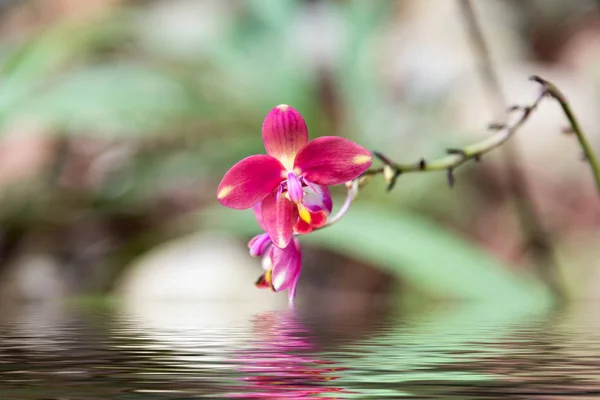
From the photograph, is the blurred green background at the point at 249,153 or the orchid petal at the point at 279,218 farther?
the blurred green background at the point at 249,153

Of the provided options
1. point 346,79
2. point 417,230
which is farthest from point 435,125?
point 417,230

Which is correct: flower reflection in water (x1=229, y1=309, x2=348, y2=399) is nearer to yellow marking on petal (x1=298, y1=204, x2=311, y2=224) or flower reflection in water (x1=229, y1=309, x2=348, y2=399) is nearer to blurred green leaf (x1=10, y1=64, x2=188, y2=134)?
yellow marking on petal (x1=298, y1=204, x2=311, y2=224)

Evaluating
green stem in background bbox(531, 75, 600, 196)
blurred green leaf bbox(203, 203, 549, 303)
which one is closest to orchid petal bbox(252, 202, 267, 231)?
green stem in background bbox(531, 75, 600, 196)

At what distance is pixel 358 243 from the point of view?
1089mm

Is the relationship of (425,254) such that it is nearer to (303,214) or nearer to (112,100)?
(112,100)

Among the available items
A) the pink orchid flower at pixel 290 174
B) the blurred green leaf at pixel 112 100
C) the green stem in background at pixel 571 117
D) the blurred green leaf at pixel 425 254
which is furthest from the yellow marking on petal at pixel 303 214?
the blurred green leaf at pixel 112 100

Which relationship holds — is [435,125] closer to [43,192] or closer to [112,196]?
[112,196]

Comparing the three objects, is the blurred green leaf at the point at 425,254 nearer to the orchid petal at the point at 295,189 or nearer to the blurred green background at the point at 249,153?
the blurred green background at the point at 249,153

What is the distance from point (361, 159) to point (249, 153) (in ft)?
3.41

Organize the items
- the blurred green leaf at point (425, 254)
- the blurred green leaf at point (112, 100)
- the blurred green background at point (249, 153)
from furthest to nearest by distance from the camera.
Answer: the blurred green leaf at point (112, 100) → the blurred green background at point (249, 153) → the blurred green leaf at point (425, 254)

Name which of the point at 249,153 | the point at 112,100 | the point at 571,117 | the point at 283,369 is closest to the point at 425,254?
the point at 249,153

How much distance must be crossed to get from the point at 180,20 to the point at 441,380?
2.10 m

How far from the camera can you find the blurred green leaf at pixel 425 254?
3.34 feet

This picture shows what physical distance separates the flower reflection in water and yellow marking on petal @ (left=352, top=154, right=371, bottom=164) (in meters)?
0.07
